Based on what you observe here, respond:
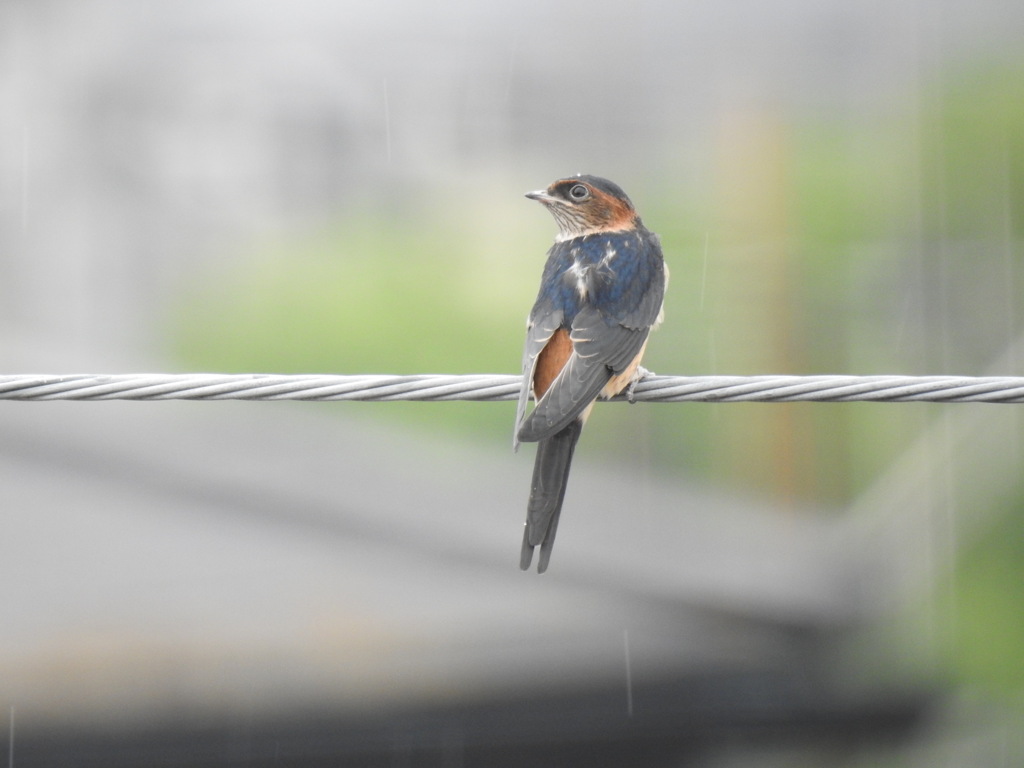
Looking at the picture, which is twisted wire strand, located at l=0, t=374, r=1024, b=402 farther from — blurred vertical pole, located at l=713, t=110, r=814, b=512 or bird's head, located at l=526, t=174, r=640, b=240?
blurred vertical pole, located at l=713, t=110, r=814, b=512

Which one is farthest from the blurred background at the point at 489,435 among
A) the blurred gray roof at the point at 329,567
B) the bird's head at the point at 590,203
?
the bird's head at the point at 590,203

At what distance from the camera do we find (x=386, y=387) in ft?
6.51

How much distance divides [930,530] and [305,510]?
5.00 meters

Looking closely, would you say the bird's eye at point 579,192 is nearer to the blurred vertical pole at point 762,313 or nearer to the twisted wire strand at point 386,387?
the twisted wire strand at point 386,387

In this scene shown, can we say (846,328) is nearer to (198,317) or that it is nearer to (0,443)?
(198,317)

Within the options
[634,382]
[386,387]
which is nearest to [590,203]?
[634,382]

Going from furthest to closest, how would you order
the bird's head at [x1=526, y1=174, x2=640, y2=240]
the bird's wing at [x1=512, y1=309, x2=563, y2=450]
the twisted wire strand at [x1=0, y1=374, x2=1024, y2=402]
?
the bird's head at [x1=526, y1=174, x2=640, y2=240], the bird's wing at [x1=512, y1=309, x2=563, y2=450], the twisted wire strand at [x1=0, y1=374, x2=1024, y2=402]

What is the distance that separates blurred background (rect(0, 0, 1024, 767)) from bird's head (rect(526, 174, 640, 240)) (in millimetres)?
4016

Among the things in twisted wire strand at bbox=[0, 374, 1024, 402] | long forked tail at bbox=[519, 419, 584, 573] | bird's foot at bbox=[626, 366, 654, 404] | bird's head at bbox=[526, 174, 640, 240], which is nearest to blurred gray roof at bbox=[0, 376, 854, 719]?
bird's head at bbox=[526, 174, 640, 240]

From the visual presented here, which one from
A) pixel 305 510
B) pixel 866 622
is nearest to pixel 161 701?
pixel 305 510

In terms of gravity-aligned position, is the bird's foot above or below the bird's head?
below

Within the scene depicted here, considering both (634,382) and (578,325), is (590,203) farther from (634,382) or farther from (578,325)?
(634,382)

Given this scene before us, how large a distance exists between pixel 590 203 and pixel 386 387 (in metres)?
1.59

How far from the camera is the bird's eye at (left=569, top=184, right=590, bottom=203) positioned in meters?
3.35
